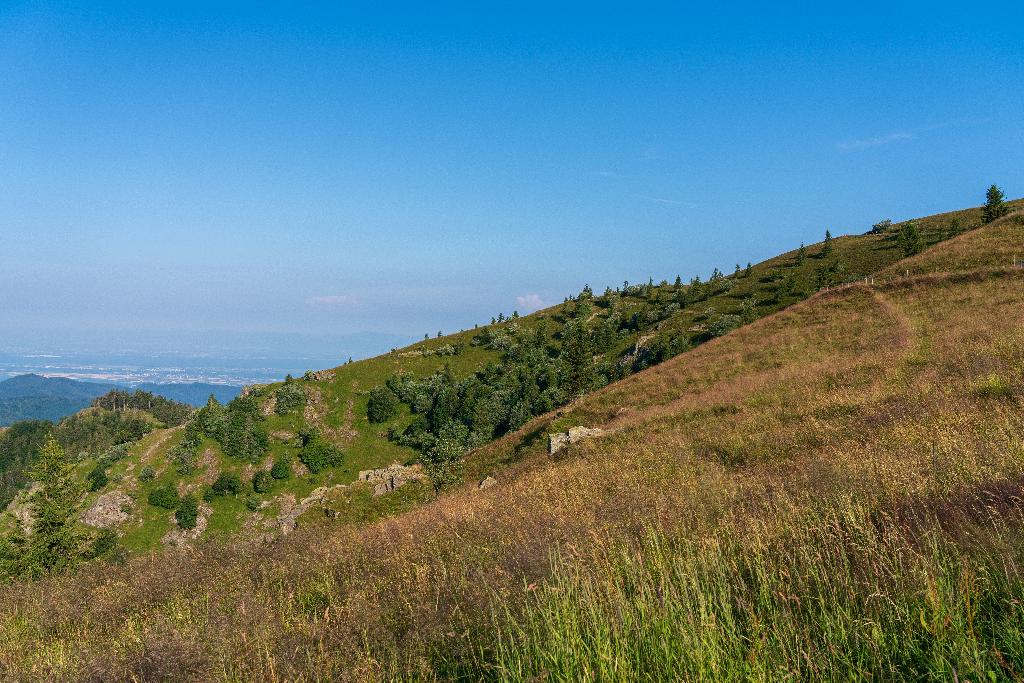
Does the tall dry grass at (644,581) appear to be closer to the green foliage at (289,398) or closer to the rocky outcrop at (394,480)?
the rocky outcrop at (394,480)

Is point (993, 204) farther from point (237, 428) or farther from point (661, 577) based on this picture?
point (237, 428)

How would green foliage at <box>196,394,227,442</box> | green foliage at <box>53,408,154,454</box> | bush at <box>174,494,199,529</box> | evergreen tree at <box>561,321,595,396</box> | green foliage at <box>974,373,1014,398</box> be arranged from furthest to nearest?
1. green foliage at <box>53,408,154,454</box>
2. green foliage at <box>196,394,227,442</box>
3. evergreen tree at <box>561,321,595,396</box>
4. bush at <box>174,494,199,529</box>
5. green foliage at <box>974,373,1014,398</box>

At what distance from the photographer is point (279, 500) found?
221ft

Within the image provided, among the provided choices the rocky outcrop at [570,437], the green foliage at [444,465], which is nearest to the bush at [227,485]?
the green foliage at [444,465]

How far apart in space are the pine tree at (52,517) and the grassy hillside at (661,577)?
128ft

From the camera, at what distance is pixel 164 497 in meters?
64.7

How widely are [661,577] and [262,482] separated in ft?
247

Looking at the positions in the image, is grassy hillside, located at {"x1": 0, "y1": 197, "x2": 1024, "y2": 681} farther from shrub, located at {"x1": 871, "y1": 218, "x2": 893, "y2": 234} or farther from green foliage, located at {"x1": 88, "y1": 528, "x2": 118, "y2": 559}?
shrub, located at {"x1": 871, "y1": 218, "x2": 893, "y2": 234}

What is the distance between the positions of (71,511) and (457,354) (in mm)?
65421

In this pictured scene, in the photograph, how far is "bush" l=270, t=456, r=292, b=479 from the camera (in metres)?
69.8

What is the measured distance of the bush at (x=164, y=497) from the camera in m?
64.4

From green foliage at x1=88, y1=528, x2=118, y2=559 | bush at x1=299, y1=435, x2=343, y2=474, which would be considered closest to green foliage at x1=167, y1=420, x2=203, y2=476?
green foliage at x1=88, y1=528, x2=118, y2=559

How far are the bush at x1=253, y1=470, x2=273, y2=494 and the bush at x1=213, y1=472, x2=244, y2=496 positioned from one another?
6.01 feet

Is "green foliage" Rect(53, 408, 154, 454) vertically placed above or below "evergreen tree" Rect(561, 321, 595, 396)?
below
